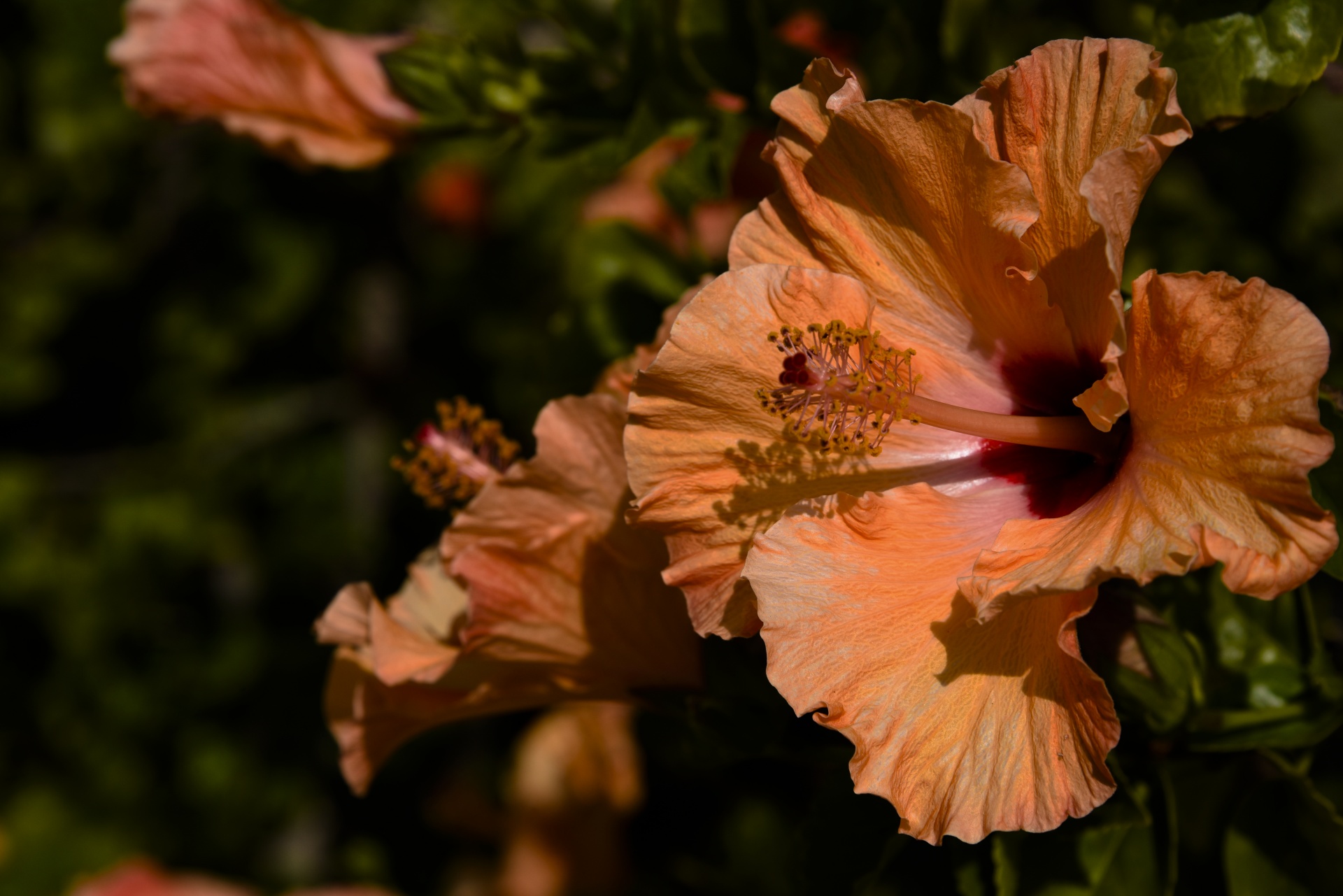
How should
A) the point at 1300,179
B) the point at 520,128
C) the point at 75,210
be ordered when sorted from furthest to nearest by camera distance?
the point at 75,210, the point at 1300,179, the point at 520,128

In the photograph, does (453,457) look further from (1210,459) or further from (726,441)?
(1210,459)

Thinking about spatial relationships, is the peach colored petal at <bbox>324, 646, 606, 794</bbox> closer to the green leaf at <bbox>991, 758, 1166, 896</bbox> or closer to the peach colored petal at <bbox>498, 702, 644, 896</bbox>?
the green leaf at <bbox>991, 758, 1166, 896</bbox>

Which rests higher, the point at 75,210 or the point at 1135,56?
the point at 1135,56

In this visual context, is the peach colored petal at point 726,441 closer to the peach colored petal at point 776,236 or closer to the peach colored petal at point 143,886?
the peach colored petal at point 776,236

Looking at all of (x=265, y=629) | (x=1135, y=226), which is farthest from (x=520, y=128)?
(x=265, y=629)

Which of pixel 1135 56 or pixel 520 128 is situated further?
pixel 520 128

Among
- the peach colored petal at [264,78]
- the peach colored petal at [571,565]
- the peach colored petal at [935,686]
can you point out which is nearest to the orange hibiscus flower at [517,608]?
the peach colored petal at [571,565]

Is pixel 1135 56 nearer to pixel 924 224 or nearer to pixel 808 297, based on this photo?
pixel 924 224
